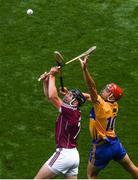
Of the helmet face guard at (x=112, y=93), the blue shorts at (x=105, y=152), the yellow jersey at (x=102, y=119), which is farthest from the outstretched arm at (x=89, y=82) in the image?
the blue shorts at (x=105, y=152)

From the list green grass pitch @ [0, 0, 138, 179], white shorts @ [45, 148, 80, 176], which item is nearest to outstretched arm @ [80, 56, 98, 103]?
white shorts @ [45, 148, 80, 176]

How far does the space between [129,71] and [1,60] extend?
11.7ft

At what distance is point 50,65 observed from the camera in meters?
18.1

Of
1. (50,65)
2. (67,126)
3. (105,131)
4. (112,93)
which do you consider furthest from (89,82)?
(50,65)

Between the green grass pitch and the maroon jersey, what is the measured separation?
2065mm

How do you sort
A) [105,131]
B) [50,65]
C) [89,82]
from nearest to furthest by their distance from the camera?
[89,82], [105,131], [50,65]

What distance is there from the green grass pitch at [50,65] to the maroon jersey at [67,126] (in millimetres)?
2065

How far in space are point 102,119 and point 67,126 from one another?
1.07 metres

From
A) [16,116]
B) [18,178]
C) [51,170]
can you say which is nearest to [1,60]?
[16,116]

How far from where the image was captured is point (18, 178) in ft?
45.2

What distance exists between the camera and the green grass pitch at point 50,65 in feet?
48.9

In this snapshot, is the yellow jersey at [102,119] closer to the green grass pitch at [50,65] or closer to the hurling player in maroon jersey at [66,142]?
the hurling player in maroon jersey at [66,142]

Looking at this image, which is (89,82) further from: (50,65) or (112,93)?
(50,65)

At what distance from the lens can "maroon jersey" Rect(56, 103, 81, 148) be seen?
12.1m
